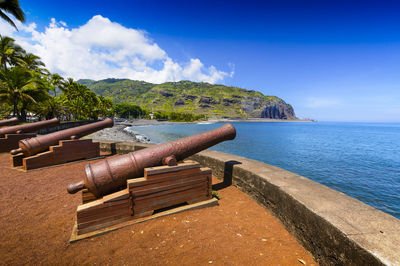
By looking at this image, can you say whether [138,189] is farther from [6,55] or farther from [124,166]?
[6,55]

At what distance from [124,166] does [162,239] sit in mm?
1289

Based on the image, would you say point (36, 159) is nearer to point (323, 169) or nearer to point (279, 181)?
point (279, 181)

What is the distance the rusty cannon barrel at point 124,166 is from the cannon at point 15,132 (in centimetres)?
766

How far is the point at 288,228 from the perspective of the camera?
281cm

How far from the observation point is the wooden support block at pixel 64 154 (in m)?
6.04

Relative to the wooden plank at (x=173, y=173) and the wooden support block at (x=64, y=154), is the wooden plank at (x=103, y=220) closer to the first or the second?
the wooden plank at (x=173, y=173)

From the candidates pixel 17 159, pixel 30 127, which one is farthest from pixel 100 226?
pixel 30 127

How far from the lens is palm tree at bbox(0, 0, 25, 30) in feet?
52.6

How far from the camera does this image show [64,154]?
661 centimetres

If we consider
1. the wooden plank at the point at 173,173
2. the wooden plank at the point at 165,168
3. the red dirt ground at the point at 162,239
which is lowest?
the red dirt ground at the point at 162,239

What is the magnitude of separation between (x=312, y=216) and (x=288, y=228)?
2.14 ft

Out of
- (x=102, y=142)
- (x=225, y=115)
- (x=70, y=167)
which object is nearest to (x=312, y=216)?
(x=70, y=167)

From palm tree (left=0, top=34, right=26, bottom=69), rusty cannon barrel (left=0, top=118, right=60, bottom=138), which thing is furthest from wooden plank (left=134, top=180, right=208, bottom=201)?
palm tree (left=0, top=34, right=26, bottom=69)

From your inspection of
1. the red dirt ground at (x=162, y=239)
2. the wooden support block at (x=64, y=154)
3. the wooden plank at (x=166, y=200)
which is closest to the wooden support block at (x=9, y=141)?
the wooden support block at (x=64, y=154)
